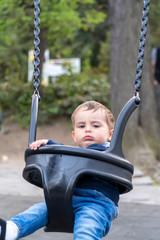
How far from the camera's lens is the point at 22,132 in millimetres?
8828

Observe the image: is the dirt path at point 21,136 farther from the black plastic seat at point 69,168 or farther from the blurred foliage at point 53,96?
the black plastic seat at point 69,168

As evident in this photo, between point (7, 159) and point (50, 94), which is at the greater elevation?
point (50, 94)

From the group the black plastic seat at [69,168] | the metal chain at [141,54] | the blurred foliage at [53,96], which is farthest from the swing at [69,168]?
the blurred foliage at [53,96]

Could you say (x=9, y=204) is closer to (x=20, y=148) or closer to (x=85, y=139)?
(x=85, y=139)

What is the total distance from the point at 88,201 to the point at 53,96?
716 centimetres

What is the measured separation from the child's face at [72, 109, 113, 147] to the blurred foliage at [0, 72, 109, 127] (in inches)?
246

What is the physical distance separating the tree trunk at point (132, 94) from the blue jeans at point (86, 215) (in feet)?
13.0

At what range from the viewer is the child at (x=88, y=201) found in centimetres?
217

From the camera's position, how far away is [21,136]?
868cm

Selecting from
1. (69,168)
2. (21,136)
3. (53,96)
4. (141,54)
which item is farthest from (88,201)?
(53,96)

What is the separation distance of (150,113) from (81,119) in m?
4.47

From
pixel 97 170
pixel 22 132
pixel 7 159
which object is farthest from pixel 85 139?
pixel 22 132

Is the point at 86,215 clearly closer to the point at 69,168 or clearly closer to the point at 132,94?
the point at 69,168

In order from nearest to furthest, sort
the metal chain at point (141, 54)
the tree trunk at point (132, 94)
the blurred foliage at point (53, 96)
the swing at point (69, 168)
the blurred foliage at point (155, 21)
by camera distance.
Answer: the swing at point (69, 168) < the metal chain at point (141, 54) < the tree trunk at point (132, 94) < the blurred foliage at point (53, 96) < the blurred foliage at point (155, 21)
